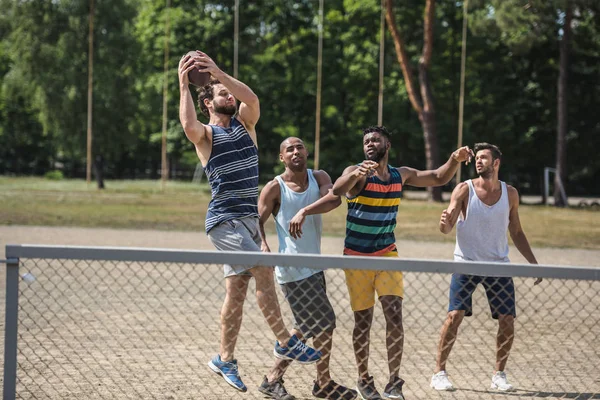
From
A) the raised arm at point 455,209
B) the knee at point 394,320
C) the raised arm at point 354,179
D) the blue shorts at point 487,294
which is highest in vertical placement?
A: the raised arm at point 354,179

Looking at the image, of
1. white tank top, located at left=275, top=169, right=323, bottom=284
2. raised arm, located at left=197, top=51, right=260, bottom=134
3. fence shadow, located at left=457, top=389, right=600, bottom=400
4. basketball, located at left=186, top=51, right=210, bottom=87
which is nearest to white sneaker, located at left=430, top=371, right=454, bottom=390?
fence shadow, located at left=457, top=389, right=600, bottom=400

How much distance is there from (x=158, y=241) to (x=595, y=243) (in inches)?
378

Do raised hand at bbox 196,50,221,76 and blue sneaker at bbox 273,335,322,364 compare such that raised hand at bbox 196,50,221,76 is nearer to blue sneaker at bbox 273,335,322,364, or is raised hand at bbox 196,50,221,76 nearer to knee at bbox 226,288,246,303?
knee at bbox 226,288,246,303

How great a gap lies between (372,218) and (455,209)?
0.81m

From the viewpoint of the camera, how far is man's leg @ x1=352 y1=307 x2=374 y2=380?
5344mm

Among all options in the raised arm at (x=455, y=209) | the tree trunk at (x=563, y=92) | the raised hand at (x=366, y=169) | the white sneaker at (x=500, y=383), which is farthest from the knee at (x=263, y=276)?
the tree trunk at (x=563, y=92)

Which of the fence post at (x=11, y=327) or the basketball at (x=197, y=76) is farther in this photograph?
the basketball at (x=197, y=76)

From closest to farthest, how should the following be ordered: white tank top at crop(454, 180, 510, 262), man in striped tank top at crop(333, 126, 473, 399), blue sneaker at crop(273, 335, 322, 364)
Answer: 1. blue sneaker at crop(273, 335, 322, 364)
2. man in striped tank top at crop(333, 126, 473, 399)
3. white tank top at crop(454, 180, 510, 262)

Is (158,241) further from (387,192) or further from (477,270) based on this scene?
(477,270)

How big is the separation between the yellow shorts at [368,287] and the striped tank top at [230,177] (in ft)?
2.70

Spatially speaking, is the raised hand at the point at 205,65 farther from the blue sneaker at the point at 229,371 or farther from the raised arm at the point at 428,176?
the blue sneaker at the point at 229,371

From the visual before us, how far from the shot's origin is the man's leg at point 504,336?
5887 mm

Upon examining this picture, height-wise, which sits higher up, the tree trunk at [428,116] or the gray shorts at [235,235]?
the tree trunk at [428,116]

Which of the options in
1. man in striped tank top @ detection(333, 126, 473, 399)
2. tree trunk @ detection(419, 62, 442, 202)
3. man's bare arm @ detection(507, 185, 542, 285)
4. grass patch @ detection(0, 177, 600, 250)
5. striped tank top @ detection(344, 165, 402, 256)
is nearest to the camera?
man in striped tank top @ detection(333, 126, 473, 399)
